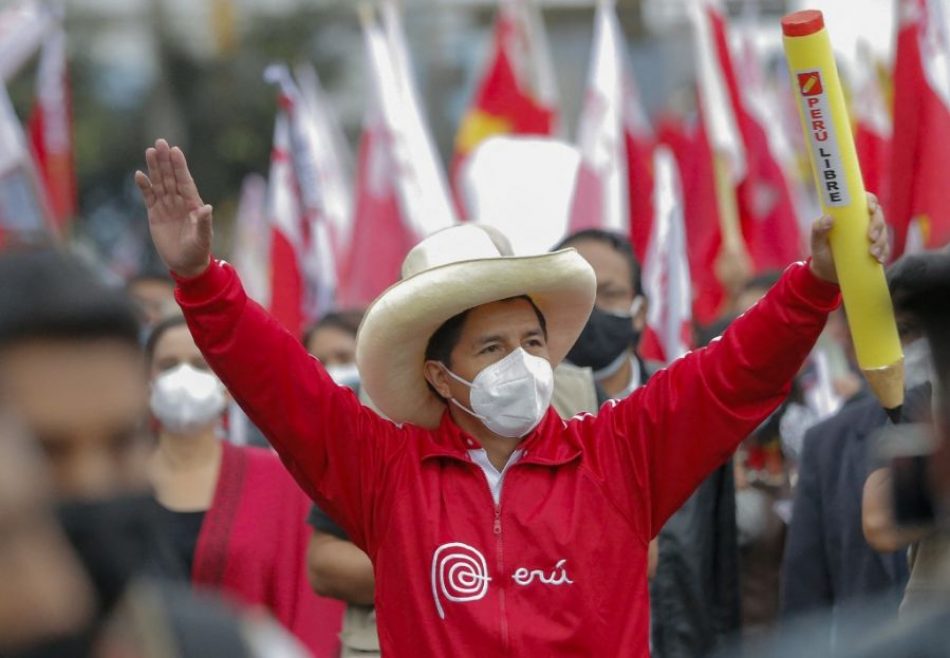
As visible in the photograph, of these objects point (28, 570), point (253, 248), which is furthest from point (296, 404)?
point (253, 248)

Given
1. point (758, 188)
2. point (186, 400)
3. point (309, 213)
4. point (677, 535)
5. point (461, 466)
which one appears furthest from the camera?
point (758, 188)

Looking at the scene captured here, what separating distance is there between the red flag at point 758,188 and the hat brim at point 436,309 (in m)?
6.82

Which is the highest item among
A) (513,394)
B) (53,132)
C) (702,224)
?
(53,132)

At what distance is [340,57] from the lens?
102 ft

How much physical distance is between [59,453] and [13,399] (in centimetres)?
8

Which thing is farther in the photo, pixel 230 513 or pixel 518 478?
pixel 230 513

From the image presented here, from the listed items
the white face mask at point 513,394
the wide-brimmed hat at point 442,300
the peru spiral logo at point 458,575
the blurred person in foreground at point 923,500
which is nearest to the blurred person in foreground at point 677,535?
the wide-brimmed hat at point 442,300

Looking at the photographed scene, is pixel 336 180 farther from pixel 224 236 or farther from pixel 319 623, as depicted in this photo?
pixel 224 236

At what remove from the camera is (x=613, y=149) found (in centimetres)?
999

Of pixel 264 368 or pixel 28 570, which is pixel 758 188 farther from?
pixel 28 570

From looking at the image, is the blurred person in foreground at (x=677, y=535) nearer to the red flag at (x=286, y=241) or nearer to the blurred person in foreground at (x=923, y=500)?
the blurred person in foreground at (x=923, y=500)

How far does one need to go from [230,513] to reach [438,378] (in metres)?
1.78

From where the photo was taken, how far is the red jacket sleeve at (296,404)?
3.87m

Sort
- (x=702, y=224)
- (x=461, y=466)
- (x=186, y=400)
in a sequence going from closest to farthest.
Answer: (x=461, y=466)
(x=186, y=400)
(x=702, y=224)
